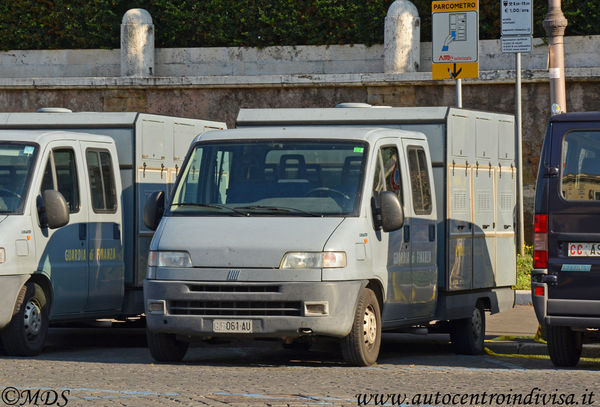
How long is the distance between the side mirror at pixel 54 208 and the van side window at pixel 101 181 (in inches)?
36.7

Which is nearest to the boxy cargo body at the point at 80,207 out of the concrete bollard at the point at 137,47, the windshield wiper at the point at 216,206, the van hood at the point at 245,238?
the windshield wiper at the point at 216,206

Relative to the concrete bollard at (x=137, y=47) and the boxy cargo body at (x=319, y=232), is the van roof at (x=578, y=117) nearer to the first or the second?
the boxy cargo body at (x=319, y=232)

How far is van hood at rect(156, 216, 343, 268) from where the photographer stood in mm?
11609

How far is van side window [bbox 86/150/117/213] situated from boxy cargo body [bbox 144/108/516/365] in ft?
4.52

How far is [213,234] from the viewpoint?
1187cm

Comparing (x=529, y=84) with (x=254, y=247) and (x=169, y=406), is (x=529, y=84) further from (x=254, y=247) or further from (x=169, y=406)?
(x=169, y=406)

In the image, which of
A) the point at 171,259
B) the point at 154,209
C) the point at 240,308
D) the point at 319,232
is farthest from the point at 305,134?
the point at 240,308

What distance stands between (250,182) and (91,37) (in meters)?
14.9

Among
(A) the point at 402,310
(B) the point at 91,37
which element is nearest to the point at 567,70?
(B) the point at 91,37

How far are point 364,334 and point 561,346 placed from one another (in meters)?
1.73

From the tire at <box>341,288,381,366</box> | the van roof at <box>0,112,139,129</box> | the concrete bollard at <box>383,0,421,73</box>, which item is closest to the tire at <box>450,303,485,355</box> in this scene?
the tire at <box>341,288,381,366</box>

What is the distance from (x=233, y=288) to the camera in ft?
38.2

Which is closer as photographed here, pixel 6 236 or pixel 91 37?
pixel 6 236

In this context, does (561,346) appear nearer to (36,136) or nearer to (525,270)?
(36,136)
